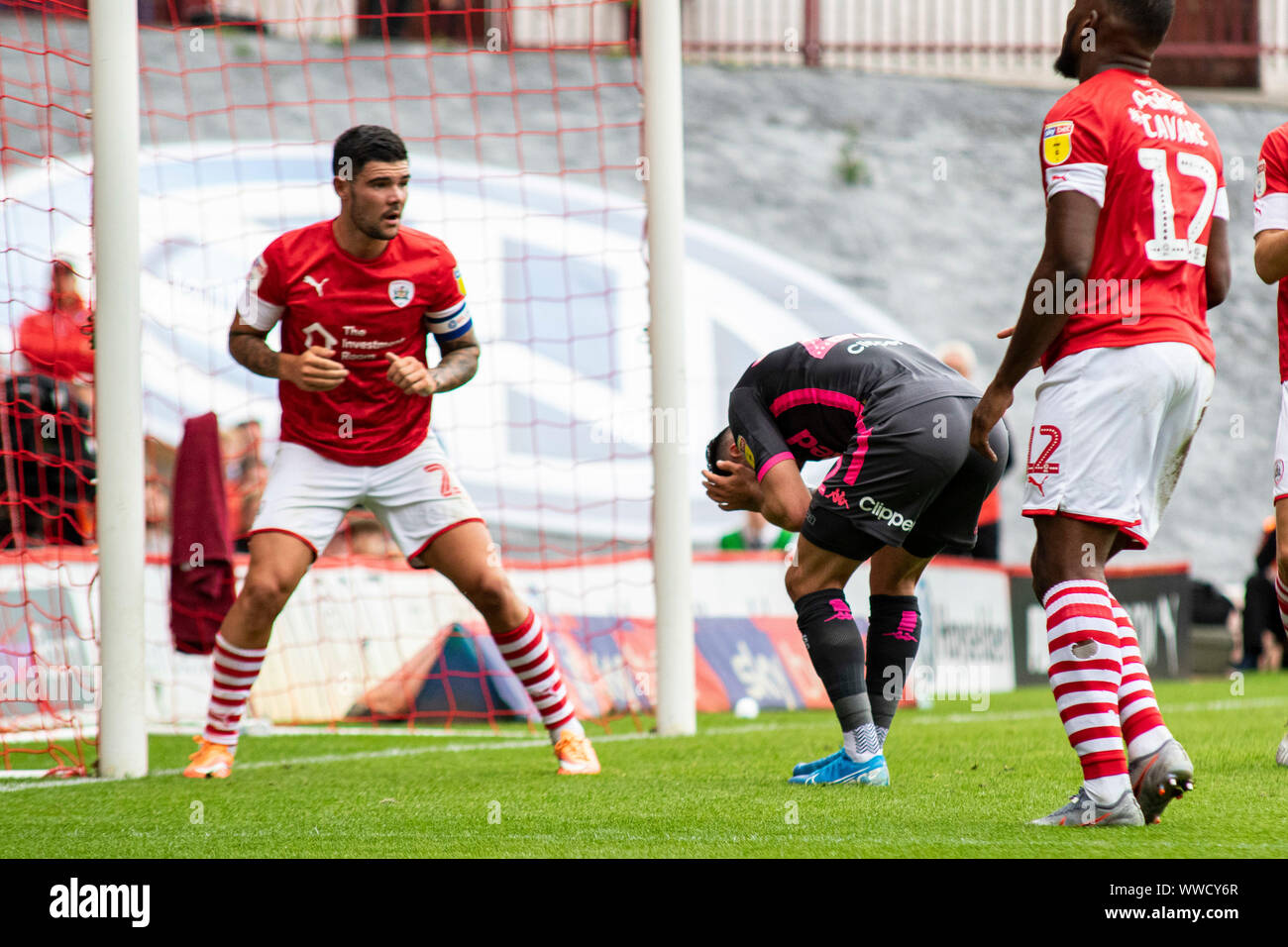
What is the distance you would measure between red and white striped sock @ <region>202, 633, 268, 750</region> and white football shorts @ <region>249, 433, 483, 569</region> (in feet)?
1.37

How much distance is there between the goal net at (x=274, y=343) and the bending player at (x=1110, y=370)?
3.14 metres

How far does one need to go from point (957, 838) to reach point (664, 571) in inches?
134

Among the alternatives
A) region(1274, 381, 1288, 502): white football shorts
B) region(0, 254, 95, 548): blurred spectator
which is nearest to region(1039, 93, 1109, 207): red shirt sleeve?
region(1274, 381, 1288, 502): white football shorts

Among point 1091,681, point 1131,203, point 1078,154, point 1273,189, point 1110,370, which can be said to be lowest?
point 1091,681

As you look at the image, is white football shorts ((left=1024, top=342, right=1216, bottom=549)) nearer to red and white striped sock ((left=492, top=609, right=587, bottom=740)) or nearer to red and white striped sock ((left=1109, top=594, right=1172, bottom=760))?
red and white striped sock ((left=1109, top=594, right=1172, bottom=760))

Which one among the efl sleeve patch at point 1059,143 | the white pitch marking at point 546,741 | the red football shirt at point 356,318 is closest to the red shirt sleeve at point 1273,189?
the efl sleeve patch at point 1059,143

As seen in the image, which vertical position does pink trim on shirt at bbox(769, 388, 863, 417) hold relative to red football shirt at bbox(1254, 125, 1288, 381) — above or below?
below

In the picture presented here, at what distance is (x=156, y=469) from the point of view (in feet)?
39.2

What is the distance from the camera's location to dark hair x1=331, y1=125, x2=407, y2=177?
5.18 meters

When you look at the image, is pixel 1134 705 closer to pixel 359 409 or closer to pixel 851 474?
pixel 851 474

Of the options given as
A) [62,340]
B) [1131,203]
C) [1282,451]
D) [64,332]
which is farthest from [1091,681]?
[64,332]

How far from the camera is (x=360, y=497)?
541 centimetres

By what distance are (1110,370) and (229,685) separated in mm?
3251

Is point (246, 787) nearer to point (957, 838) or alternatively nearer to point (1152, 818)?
point (957, 838)
